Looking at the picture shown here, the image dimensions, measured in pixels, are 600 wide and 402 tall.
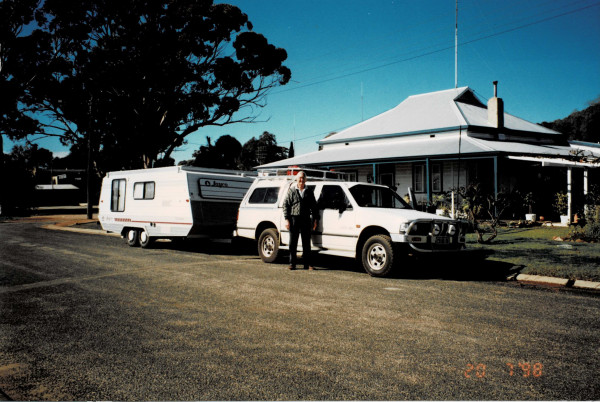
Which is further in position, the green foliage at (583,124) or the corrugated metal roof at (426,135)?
the green foliage at (583,124)

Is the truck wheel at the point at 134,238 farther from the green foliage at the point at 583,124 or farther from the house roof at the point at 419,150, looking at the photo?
the green foliage at the point at 583,124

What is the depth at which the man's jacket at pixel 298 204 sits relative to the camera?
378 inches

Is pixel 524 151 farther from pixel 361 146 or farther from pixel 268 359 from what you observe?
pixel 268 359

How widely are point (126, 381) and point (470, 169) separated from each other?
80.3 feet

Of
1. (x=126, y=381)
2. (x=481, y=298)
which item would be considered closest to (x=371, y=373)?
(x=126, y=381)

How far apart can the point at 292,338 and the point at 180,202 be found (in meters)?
8.79

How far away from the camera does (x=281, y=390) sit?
3451mm

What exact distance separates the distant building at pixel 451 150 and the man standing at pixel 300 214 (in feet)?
46.2

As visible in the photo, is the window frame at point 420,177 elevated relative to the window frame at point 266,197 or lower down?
elevated

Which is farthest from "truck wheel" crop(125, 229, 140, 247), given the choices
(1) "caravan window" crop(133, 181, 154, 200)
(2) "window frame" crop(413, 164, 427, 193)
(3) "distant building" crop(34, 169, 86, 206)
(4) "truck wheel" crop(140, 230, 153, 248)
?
(3) "distant building" crop(34, 169, 86, 206)

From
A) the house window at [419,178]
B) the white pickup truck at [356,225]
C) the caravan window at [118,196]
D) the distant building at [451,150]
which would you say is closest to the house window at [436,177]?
the distant building at [451,150]

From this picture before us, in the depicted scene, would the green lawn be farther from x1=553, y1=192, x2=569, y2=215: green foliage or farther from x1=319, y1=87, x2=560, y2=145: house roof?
x1=319, y1=87, x2=560, y2=145: house roof

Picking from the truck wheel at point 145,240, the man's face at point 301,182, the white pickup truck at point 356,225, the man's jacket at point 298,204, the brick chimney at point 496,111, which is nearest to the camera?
the white pickup truck at point 356,225
